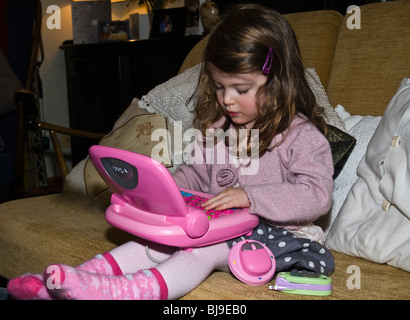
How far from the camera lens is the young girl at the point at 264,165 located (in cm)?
94

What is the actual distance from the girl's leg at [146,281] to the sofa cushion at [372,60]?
683mm

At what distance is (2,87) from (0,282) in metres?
1.05

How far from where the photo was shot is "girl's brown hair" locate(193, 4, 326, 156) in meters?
1.02

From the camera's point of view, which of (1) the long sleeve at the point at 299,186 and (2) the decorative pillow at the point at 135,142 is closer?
(1) the long sleeve at the point at 299,186

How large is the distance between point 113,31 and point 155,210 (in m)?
2.17

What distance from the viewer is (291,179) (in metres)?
1.05

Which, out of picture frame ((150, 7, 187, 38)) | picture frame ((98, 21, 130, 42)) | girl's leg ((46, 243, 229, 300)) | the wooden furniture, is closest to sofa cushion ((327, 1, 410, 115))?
girl's leg ((46, 243, 229, 300))

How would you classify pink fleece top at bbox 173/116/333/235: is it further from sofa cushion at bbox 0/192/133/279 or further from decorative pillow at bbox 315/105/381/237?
sofa cushion at bbox 0/192/133/279

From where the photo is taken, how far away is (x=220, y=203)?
3.17 feet

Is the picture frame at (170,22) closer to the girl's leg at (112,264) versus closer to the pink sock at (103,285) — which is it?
the girl's leg at (112,264)

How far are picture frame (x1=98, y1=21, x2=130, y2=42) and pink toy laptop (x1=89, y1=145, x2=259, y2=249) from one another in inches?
80.5

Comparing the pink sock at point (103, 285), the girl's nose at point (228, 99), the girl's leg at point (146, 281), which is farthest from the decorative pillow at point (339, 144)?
the pink sock at point (103, 285)

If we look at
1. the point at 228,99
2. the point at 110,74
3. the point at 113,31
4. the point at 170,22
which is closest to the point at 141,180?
the point at 228,99

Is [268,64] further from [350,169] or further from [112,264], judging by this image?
[112,264]
